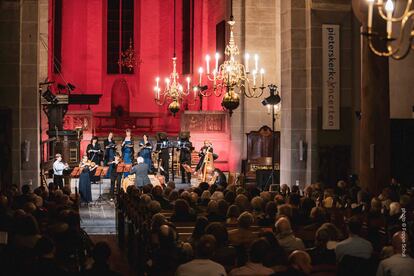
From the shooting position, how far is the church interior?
877 centimetres

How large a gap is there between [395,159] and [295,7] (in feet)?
17.4

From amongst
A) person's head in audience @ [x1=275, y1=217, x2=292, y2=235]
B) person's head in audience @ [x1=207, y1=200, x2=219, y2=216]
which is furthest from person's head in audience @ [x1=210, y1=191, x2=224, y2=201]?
person's head in audience @ [x1=275, y1=217, x2=292, y2=235]

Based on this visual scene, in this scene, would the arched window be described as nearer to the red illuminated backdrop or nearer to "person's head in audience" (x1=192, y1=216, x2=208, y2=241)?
the red illuminated backdrop

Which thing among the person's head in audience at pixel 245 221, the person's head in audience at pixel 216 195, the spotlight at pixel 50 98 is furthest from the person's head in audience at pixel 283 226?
the spotlight at pixel 50 98

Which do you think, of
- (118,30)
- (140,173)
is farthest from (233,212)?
(118,30)

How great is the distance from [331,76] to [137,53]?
21.8m

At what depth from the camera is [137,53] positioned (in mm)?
40938

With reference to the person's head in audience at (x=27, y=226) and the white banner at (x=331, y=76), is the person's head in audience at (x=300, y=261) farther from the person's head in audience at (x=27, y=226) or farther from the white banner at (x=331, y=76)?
the white banner at (x=331, y=76)

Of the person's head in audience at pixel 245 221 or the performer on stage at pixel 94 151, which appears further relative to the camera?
the performer on stage at pixel 94 151

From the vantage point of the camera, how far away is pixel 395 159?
20969 mm

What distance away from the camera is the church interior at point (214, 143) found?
8.77 meters

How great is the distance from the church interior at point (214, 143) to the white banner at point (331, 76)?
44 millimetres

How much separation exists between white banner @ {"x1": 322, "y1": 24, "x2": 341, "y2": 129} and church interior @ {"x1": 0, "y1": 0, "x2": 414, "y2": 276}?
0.14ft

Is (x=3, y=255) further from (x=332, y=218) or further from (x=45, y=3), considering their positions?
(x=45, y=3)
